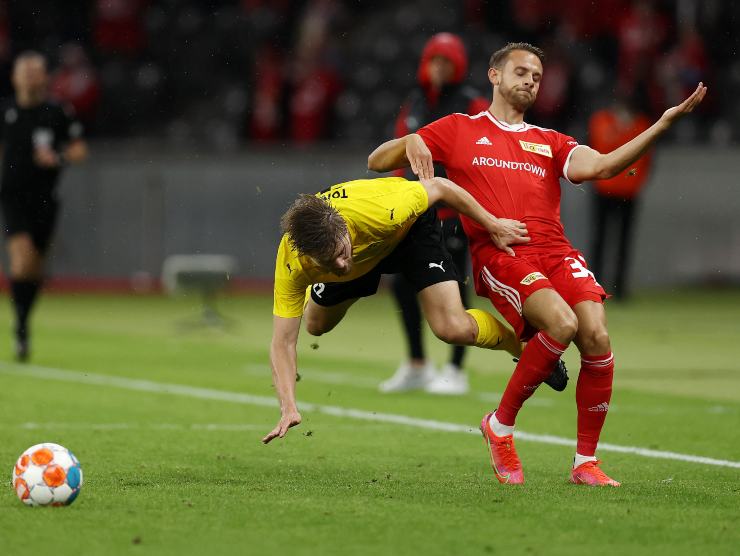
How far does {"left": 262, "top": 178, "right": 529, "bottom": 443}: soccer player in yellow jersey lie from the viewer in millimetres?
6801

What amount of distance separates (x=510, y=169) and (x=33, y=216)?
23.6 feet

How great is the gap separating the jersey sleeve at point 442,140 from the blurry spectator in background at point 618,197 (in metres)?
13.1

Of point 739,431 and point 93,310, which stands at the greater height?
point 739,431

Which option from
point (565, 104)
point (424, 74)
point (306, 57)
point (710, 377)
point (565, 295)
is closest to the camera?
point (565, 295)

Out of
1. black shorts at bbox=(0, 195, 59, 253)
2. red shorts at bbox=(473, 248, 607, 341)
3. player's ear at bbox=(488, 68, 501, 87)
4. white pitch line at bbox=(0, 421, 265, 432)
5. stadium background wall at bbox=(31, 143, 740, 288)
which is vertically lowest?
stadium background wall at bbox=(31, 143, 740, 288)

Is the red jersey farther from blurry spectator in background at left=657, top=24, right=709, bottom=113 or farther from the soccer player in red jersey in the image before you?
blurry spectator in background at left=657, top=24, right=709, bottom=113

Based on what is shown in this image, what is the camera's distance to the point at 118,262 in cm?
2405

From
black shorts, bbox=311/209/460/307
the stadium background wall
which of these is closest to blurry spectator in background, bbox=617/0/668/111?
the stadium background wall

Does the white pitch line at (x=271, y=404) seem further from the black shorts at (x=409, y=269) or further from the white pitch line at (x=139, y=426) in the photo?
the black shorts at (x=409, y=269)

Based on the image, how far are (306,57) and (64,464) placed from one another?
19292mm

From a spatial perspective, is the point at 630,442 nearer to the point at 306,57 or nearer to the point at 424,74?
the point at 424,74

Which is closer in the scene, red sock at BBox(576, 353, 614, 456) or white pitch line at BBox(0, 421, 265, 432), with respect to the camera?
red sock at BBox(576, 353, 614, 456)

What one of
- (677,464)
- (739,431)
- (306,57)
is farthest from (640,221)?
(677,464)

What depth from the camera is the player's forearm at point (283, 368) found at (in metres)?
7.11
